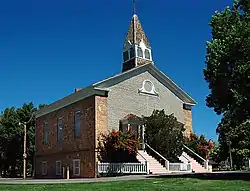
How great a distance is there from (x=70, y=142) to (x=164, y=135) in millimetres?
8402

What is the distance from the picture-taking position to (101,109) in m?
31.5

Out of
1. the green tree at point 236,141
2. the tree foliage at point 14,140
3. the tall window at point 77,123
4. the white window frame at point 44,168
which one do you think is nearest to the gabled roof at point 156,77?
the tall window at point 77,123

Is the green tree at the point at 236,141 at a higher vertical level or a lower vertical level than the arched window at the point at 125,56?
lower

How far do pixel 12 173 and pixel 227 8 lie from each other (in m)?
40.0

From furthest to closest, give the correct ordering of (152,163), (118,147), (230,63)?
(118,147) → (152,163) → (230,63)

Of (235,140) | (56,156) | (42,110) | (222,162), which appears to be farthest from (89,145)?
(222,162)

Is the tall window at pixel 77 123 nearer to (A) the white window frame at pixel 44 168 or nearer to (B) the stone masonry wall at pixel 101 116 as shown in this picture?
(B) the stone masonry wall at pixel 101 116

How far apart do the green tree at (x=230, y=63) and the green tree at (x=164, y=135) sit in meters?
9.15

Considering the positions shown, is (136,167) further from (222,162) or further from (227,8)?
(222,162)

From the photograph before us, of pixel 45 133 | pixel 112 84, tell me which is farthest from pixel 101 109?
pixel 45 133

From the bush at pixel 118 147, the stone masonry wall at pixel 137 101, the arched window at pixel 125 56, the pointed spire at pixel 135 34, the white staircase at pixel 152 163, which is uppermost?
the pointed spire at pixel 135 34

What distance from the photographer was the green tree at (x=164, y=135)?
103 ft

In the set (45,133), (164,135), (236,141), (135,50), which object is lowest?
(236,141)

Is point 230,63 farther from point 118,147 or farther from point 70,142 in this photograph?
point 70,142
